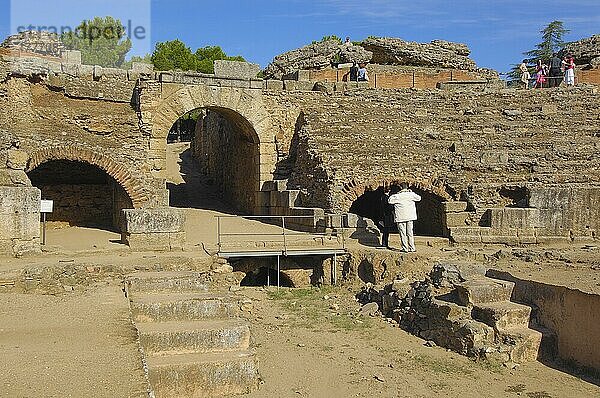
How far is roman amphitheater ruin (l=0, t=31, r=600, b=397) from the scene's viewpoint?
7.75m

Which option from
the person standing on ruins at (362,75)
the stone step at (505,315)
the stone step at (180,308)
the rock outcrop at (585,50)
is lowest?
the stone step at (505,315)

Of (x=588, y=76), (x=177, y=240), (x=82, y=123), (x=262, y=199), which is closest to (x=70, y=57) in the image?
(x=82, y=123)

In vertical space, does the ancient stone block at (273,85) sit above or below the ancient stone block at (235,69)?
below

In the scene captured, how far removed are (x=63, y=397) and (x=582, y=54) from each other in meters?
23.7

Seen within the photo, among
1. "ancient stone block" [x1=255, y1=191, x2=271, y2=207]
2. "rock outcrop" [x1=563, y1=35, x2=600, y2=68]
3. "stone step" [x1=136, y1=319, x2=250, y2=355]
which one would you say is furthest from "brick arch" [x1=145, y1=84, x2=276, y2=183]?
"rock outcrop" [x1=563, y1=35, x2=600, y2=68]

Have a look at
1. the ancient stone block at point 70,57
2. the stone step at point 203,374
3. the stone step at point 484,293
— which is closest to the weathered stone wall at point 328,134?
the ancient stone block at point 70,57

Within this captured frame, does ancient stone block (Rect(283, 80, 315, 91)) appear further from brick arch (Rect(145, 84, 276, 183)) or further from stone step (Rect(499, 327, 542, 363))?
stone step (Rect(499, 327, 542, 363))

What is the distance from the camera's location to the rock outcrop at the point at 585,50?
22969 mm

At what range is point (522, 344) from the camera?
7.70m

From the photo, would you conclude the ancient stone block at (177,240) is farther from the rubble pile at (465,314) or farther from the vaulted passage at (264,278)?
the rubble pile at (465,314)

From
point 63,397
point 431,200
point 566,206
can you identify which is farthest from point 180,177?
point 63,397

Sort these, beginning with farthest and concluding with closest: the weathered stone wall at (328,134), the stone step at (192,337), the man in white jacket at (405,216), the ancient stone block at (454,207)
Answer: the weathered stone wall at (328,134), the ancient stone block at (454,207), the man in white jacket at (405,216), the stone step at (192,337)

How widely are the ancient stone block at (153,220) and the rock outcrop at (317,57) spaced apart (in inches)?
453

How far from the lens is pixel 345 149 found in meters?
16.4
